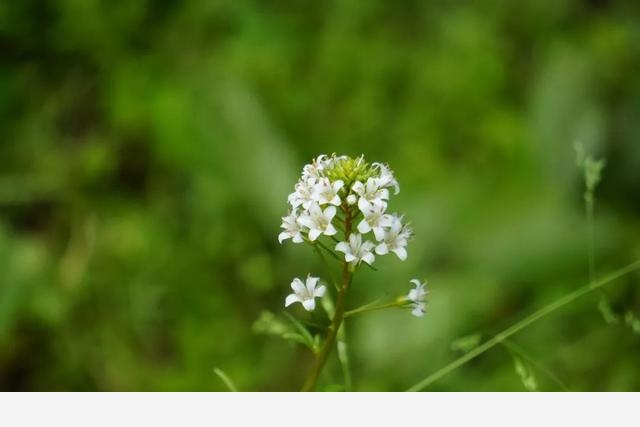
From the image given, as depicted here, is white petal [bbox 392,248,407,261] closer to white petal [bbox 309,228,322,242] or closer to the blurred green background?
white petal [bbox 309,228,322,242]

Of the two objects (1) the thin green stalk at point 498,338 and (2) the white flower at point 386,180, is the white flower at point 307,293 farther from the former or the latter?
(1) the thin green stalk at point 498,338

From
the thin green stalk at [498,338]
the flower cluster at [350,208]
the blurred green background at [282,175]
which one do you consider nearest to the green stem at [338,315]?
the flower cluster at [350,208]

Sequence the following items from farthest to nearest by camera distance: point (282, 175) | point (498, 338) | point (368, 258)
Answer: point (282, 175), point (498, 338), point (368, 258)

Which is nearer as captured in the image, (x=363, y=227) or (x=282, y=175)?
(x=363, y=227)

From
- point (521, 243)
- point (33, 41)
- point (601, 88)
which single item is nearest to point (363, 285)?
point (521, 243)

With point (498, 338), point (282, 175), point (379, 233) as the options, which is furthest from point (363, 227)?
point (282, 175)

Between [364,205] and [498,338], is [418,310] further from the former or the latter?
[498,338]

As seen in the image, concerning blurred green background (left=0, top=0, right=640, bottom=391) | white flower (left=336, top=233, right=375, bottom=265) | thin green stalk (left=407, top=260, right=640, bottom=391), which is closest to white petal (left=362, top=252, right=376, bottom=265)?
white flower (left=336, top=233, right=375, bottom=265)
